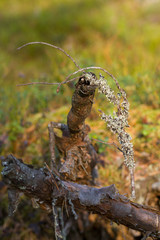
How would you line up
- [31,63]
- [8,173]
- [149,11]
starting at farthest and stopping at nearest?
1. [149,11]
2. [31,63]
3. [8,173]

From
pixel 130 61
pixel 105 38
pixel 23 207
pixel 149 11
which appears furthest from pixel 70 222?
pixel 149 11

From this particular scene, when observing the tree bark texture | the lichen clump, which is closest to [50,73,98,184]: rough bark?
the tree bark texture

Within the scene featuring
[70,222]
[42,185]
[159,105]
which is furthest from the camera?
[159,105]

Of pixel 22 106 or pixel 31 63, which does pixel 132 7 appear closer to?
pixel 31 63

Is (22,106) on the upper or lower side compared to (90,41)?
lower

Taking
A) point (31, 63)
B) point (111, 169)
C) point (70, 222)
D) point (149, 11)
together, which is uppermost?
point (149, 11)

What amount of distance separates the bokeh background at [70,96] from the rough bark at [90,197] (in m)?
0.51

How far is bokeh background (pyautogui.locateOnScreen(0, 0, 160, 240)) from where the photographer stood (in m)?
2.34

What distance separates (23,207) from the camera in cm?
246

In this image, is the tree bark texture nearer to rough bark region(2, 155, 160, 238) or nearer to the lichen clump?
rough bark region(2, 155, 160, 238)

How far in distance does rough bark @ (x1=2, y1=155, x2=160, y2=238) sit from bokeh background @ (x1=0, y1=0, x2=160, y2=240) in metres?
0.51

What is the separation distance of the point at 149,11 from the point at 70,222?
339 inches

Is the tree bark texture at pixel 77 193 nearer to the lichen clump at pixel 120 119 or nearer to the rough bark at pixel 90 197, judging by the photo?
the rough bark at pixel 90 197

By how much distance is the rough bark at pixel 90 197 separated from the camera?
137 centimetres
